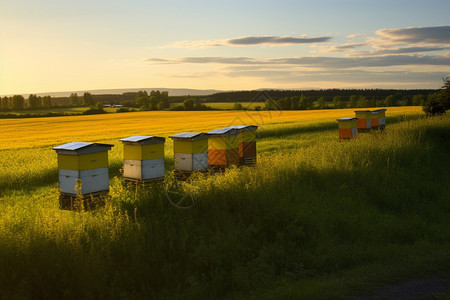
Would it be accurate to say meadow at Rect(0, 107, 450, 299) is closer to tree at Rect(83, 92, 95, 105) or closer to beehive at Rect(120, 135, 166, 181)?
beehive at Rect(120, 135, 166, 181)

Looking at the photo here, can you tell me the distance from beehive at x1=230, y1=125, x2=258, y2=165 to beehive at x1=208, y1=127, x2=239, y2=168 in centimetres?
34

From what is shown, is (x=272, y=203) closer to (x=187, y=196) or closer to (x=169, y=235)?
(x=187, y=196)

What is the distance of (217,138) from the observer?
44.2ft

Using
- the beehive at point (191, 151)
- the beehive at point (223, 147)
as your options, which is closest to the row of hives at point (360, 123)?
the beehive at point (223, 147)

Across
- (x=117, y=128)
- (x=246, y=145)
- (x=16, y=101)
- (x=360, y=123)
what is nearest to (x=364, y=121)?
(x=360, y=123)

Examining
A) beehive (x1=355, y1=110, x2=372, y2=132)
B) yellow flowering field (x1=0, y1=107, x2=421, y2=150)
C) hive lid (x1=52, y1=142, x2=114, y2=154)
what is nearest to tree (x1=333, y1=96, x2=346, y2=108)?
yellow flowering field (x1=0, y1=107, x2=421, y2=150)

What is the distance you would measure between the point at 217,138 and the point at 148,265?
620 centimetres

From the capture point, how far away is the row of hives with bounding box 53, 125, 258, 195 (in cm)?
A: 1010

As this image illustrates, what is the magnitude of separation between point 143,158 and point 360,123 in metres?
18.5

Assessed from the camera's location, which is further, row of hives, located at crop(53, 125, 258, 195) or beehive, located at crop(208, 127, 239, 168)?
beehive, located at crop(208, 127, 239, 168)

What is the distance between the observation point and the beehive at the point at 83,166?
9977 millimetres

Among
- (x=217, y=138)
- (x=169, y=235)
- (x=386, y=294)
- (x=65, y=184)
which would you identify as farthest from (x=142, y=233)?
(x=217, y=138)

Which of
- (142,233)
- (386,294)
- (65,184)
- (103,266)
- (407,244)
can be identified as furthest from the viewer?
(65,184)

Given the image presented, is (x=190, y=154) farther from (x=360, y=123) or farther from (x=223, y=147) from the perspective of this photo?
(x=360, y=123)
